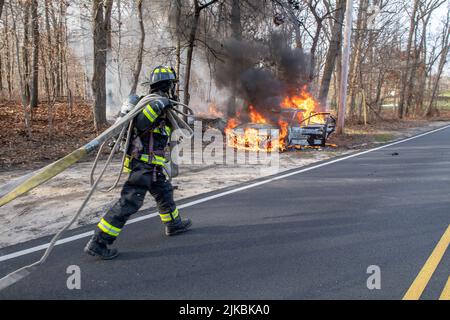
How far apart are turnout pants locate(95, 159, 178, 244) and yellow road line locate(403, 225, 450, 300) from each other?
8.05 feet

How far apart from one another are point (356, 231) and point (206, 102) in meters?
16.6

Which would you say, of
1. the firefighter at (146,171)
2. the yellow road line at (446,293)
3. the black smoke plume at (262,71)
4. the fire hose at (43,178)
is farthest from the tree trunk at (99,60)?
the yellow road line at (446,293)

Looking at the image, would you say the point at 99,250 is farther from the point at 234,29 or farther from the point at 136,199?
the point at 234,29

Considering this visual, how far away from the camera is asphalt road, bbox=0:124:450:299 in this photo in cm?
285

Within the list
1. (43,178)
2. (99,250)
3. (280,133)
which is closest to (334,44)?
(280,133)

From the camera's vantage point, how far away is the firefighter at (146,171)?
11.1ft

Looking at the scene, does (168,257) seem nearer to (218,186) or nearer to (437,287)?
(437,287)

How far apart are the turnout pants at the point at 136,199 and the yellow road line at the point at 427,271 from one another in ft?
8.05

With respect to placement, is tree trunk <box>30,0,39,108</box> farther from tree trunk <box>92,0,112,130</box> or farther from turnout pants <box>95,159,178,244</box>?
turnout pants <box>95,159,178,244</box>

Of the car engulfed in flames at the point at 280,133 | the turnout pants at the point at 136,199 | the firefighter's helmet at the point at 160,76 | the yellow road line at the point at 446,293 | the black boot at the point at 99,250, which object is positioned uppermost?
the firefighter's helmet at the point at 160,76

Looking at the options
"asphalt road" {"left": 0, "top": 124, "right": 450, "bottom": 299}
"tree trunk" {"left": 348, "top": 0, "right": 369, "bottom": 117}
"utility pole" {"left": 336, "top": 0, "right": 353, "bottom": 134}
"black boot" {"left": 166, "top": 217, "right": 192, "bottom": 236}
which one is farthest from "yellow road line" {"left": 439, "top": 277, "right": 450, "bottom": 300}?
"tree trunk" {"left": 348, "top": 0, "right": 369, "bottom": 117}

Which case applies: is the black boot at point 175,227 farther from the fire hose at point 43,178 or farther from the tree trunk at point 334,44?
the tree trunk at point 334,44

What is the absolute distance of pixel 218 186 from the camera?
619 cm
